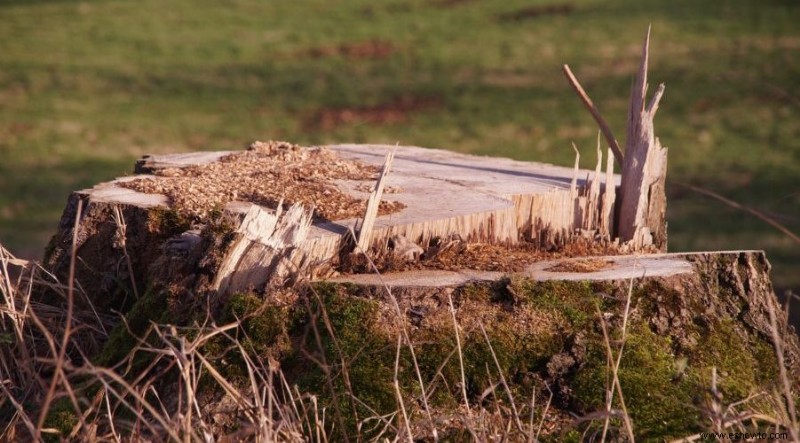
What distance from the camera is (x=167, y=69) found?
14773 mm

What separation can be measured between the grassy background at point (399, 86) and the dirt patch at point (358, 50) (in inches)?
1.6

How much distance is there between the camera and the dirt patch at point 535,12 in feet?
58.0

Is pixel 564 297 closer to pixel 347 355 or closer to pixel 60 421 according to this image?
pixel 347 355

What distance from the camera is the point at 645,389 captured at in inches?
103

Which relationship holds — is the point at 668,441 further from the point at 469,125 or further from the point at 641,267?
the point at 469,125

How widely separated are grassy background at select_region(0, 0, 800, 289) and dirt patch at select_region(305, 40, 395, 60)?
4cm

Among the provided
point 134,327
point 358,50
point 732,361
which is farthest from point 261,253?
point 358,50

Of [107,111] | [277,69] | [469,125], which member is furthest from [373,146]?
[277,69]

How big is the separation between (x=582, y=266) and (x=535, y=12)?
15628 millimetres

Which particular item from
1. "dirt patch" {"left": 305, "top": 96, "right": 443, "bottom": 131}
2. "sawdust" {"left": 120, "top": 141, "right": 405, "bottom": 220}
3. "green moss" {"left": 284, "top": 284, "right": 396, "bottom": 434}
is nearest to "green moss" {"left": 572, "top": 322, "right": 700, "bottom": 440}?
"green moss" {"left": 284, "top": 284, "right": 396, "bottom": 434}

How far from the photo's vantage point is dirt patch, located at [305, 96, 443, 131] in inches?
492

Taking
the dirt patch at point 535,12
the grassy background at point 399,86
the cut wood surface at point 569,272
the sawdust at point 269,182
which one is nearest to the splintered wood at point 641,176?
the cut wood surface at point 569,272

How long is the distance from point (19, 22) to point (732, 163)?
12.3 meters

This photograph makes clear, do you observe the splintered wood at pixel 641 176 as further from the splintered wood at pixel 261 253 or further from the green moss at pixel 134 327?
the green moss at pixel 134 327
